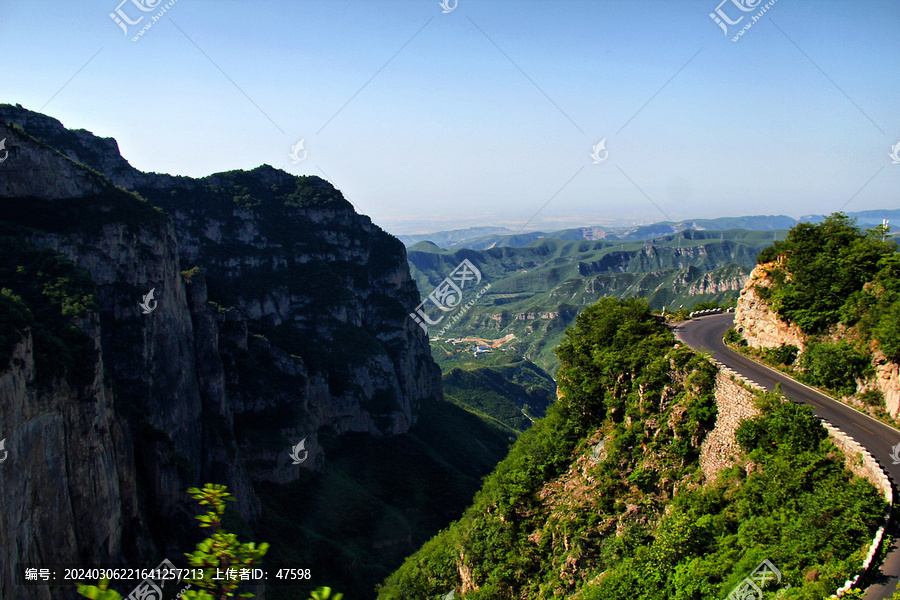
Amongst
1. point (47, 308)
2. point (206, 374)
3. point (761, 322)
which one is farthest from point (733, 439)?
point (206, 374)

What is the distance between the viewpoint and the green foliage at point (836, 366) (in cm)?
2888

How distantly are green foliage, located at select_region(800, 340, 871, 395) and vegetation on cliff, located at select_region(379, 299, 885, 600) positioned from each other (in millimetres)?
6169

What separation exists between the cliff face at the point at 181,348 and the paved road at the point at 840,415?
136ft

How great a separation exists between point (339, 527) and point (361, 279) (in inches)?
2452

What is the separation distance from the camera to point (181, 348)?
65.4 meters

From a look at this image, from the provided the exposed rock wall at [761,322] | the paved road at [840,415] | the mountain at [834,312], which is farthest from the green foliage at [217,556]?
the exposed rock wall at [761,322]

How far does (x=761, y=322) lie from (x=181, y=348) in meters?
62.4

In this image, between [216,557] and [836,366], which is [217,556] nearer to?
[216,557]

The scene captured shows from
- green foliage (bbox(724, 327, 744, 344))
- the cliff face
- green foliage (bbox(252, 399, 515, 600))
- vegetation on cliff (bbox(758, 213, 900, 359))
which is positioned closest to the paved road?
green foliage (bbox(724, 327, 744, 344))

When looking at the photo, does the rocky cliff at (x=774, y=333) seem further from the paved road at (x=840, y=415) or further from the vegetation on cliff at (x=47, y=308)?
the vegetation on cliff at (x=47, y=308)

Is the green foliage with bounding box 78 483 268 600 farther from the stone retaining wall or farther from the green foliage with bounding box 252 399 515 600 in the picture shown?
the green foliage with bounding box 252 399 515 600

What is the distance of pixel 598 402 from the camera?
3825 centimetres

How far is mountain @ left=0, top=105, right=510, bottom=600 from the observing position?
37188 millimetres

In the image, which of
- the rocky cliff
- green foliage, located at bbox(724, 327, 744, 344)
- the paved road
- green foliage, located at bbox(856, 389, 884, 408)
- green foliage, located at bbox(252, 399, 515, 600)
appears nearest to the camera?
the paved road
